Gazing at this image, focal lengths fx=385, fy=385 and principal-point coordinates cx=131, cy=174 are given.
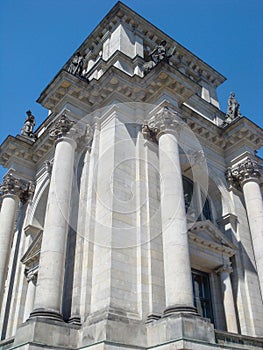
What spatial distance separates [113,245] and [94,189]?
326cm

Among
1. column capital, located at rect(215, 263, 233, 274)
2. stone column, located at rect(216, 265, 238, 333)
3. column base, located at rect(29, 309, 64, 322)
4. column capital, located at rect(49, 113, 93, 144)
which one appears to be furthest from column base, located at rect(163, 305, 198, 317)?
column capital, located at rect(49, 113, 93, 144)

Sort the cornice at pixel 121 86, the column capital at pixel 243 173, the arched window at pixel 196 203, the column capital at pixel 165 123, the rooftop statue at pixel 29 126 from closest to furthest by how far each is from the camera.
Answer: the column capital at pixel 165 123 → the cornice at pixel 121 86 → the arched window at pixel 196 203 → the column capital at pixel 243 173 → the rooftop statue at pixel 29 126

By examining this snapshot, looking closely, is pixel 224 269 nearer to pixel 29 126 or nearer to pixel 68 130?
pixel 68 130

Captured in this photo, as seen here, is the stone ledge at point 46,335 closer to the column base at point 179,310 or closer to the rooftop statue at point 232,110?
the column base at point 179,310

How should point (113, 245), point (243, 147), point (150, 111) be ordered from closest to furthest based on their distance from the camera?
point (113, 245), point (150, 111), point (243, 147)

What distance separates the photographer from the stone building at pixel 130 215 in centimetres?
1321

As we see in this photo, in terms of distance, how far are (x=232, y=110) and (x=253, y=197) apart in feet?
22.1

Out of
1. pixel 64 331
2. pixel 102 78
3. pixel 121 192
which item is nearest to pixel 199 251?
pixel 121 192

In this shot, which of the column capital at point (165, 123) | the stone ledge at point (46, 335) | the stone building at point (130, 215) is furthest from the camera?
the column capital at point (165, 123)

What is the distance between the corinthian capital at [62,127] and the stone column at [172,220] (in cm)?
378

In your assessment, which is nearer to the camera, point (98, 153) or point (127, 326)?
point (127, 326)

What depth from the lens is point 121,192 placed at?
16.0m

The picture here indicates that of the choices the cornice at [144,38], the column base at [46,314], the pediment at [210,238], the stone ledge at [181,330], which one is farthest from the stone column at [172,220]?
the cornice at [144,38]

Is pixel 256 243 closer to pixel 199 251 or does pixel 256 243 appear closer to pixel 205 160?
pixel 199 251
